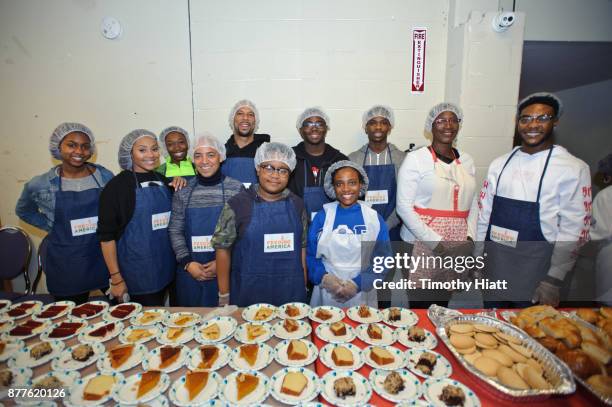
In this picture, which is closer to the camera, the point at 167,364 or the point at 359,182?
the point at 167,364

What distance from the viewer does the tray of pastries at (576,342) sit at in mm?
1291

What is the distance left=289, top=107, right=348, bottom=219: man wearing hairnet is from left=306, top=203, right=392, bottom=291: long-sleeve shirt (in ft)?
1.65

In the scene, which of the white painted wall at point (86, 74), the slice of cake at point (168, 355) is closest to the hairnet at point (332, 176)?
the slice of cake at point (168, 355)

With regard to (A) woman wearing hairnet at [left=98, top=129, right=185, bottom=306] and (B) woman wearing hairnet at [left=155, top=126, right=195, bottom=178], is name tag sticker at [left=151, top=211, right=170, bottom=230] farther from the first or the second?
(B) woman wearing hairnet at [left=155, top=126, right=195, bottom=178]

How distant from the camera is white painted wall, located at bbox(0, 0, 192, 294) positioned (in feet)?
12.4

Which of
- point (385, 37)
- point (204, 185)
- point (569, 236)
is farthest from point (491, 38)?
point (204, 185)

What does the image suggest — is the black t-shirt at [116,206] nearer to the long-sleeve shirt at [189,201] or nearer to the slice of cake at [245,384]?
the long-sleeve shirt at [189,201]

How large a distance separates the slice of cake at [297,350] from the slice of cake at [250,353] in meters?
0.17

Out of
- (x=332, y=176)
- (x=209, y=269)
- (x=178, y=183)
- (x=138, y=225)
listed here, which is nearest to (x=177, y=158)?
(x=178, y=183)

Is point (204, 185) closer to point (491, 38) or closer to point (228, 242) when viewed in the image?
point (228, 242)

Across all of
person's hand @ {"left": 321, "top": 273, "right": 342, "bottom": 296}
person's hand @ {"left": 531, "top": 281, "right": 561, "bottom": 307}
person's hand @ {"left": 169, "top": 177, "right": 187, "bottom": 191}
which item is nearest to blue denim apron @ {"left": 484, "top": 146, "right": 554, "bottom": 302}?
person's hand @ {"left": 531, "top": 281, "right": 561, "bottom": 307}

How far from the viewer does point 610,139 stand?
5625mm

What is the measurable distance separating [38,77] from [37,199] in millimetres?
2178

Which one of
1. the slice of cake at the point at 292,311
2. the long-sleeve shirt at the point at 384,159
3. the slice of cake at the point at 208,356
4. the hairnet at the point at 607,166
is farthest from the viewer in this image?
the long-sleeve shirt at the point at 384,159
